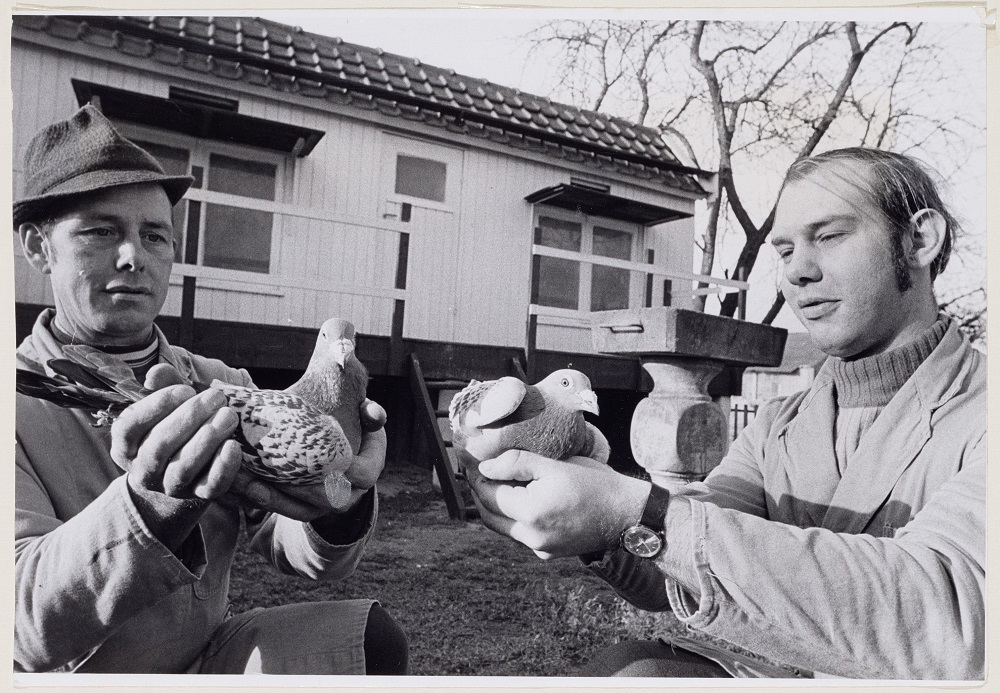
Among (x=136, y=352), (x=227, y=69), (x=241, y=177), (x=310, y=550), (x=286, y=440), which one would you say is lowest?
(x=310, y=550)

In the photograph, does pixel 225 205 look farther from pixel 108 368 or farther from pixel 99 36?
pixel 108 368

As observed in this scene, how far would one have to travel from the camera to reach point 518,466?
86cm

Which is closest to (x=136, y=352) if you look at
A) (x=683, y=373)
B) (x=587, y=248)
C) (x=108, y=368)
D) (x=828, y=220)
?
(x=108, y=368)

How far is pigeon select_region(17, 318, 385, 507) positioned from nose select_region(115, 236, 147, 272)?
136 mm

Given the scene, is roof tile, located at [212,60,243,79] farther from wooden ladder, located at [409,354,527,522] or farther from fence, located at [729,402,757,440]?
fence, located at [729,402,757,440]

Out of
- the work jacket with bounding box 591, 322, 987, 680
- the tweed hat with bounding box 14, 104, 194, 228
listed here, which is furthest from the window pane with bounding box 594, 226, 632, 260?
the tweed hat with bounding box 14, 104, 194, 228

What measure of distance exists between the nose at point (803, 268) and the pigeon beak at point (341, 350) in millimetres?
723

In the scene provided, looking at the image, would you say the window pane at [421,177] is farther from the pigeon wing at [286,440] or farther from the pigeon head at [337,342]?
Answer: the pigeon wing at [286,440]

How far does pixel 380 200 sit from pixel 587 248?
469mm

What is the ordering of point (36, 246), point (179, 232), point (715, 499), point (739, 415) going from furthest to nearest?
point (739, 415) → point (179, 232) → point (715, 499) → point (36, 246)

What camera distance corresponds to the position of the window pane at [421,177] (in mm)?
1346

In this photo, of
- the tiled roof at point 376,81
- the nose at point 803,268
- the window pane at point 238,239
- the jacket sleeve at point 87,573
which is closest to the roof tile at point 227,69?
the tiled roof at point 376,81

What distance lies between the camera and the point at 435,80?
1.29 meters

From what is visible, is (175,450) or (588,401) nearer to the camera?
(175,450)
